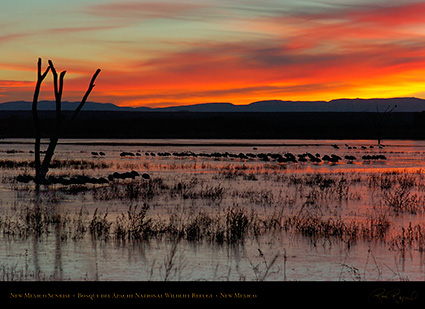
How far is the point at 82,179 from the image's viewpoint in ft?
72.5

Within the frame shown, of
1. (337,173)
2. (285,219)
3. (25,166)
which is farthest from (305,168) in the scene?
(285,219)
